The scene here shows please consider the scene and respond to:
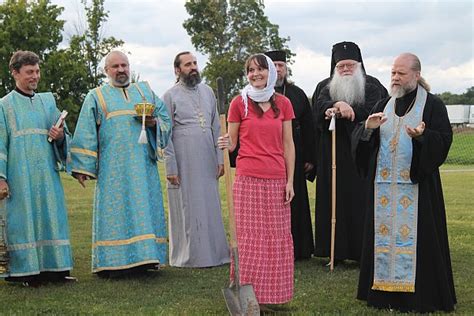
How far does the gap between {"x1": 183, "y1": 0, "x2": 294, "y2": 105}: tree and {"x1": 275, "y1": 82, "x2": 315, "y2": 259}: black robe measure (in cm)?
4489

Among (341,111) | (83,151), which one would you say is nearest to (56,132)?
(83,151)

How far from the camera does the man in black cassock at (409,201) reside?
21.6 ft

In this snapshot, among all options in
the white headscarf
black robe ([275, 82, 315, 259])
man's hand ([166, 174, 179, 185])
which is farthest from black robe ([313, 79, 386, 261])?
the white headscarf

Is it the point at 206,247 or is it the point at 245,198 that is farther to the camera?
the point at 206,247

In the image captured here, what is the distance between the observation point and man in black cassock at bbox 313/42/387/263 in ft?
28.8

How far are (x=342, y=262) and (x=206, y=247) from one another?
1528 mm

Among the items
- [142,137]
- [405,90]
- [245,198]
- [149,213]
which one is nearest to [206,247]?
[149,213]

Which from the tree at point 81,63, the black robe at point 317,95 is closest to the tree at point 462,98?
the tree at point 81,63

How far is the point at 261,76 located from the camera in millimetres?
6555

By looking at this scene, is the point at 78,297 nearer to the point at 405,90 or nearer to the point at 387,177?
the point at 387,177

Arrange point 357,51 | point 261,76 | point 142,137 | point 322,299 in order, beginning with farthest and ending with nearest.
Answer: point 357,51 → point 142,137 → point 322,299 → point 261,76

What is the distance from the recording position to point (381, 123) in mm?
6590

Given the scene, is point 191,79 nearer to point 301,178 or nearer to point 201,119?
point 201,119

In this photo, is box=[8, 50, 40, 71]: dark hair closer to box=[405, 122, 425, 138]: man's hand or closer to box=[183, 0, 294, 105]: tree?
box=[405, 122, 425, 138]: man's hand
